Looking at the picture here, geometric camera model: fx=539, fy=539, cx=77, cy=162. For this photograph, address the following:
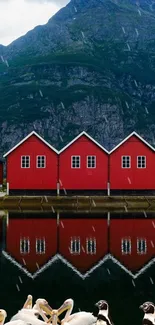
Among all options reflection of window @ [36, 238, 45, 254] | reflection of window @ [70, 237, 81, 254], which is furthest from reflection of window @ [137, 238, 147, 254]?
reflection of window @ [36, 238, 45, 254]

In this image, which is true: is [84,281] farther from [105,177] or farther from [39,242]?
[105,177]

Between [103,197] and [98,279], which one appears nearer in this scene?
[98,279]

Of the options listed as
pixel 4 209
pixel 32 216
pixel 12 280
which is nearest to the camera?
pixel 12 280

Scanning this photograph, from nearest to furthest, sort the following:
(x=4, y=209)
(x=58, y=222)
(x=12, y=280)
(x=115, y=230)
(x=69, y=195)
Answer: (x=12, y=280)
(x=115, y=230)
(x=58, y=222)
(x=4, y=209)
(x=69, y=195)

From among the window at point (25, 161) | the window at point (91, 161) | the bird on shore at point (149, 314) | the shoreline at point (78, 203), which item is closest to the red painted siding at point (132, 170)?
the window at point (91, 161)

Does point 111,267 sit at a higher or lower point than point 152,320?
lower

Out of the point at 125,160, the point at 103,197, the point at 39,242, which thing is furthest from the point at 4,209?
the point at 39,242

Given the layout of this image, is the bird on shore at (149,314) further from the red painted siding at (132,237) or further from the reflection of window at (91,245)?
the reflection of window at (91,245)
